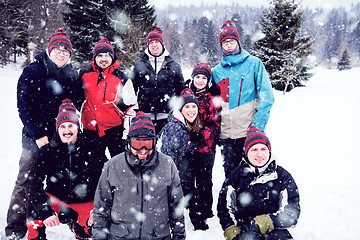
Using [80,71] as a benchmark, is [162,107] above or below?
below

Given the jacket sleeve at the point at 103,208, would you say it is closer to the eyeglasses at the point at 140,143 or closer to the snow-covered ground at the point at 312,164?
the eyeglasses at the point at 140,143

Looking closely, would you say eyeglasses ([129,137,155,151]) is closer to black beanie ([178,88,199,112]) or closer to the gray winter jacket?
the gray winter jacket

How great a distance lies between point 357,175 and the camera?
477 cm

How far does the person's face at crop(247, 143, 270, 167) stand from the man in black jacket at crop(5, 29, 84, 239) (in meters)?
2.42

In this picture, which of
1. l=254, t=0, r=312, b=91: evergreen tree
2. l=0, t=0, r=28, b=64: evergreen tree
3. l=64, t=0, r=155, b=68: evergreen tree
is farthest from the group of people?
l=0, t=0, r=28, b=64: evergreen tree

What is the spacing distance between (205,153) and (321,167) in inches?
134

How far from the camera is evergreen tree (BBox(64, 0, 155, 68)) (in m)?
17.3

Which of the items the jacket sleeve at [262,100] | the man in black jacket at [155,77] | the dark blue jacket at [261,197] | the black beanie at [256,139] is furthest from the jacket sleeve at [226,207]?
the man in black jacket at [155,77]

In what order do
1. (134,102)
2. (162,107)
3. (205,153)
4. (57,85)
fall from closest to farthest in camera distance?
(57,85), (205,153), (134,102), (162,107)

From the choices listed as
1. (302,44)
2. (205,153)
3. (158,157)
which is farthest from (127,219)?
(302,44)

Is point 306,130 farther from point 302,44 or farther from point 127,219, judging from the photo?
point 302,44

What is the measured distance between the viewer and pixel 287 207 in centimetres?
245

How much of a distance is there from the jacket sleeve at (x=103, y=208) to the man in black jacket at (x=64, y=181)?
19.7 inches

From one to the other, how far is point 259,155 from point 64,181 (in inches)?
91.8
